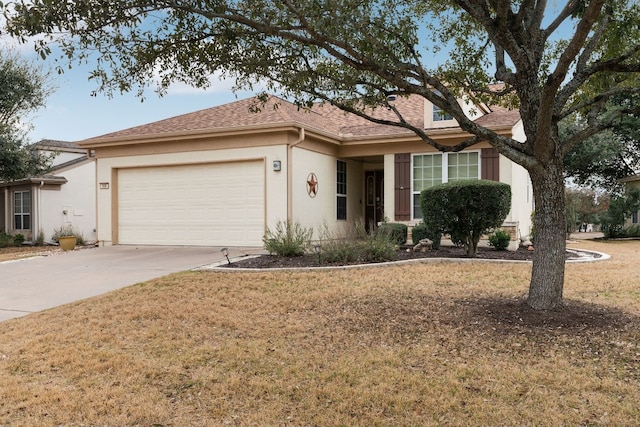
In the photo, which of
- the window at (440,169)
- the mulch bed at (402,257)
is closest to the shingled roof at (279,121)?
the window at (440,169)

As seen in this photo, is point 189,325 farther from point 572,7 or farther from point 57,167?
point 57,167

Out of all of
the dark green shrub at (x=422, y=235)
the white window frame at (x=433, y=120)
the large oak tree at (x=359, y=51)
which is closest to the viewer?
the large oak tree at (x=359, y=51)

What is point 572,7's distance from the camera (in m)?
5.93

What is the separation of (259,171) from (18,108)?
11933mm

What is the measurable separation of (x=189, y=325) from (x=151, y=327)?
1.37 feet

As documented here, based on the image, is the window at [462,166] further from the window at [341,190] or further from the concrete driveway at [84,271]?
the concrete driveway at [84,271]

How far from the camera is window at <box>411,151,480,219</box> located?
1343cm

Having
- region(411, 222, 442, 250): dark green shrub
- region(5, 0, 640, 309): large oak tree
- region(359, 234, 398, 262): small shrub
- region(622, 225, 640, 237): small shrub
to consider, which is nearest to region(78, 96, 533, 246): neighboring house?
region(411, 222, 442, 250): dark green shrub

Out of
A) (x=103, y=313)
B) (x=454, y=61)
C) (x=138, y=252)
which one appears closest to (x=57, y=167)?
(x=138, y=252)

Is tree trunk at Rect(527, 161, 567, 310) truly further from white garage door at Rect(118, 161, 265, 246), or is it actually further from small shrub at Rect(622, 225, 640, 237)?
small shrub at Rect(622, 225, 640, 237)

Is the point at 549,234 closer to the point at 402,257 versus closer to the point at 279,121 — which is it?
the point at 402,257

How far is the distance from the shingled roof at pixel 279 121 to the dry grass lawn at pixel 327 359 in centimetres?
665

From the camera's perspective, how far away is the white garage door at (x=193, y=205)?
1310 centimetres

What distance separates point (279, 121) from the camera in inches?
489
